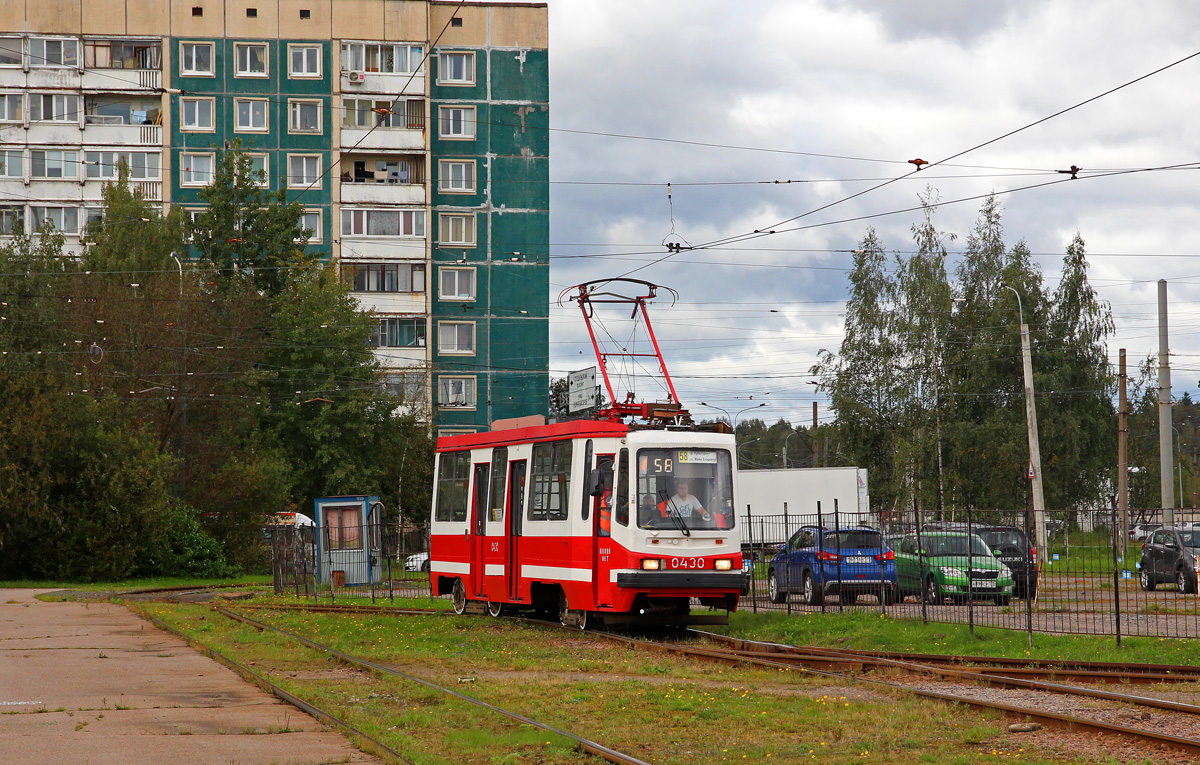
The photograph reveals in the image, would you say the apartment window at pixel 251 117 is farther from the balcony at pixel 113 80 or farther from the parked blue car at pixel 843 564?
the parked blue car at pixel 843 564

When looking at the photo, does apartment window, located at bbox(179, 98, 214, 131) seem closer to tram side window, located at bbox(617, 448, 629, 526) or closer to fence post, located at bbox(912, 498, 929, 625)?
tram side window, located at bbox(617, 448, 629, 526)

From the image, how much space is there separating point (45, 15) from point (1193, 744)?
217ft

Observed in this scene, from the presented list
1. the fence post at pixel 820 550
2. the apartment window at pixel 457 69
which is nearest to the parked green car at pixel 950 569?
the fence post at pixel 820 550

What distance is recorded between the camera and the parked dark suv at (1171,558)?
63.2ft

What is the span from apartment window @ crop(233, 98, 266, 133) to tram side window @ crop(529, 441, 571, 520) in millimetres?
49414

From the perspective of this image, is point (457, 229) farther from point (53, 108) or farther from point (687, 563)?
point (687, 563)

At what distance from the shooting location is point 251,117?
65.7 m

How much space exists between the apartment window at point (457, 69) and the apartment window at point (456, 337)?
1260 cm

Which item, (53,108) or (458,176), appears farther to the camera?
(458,176)

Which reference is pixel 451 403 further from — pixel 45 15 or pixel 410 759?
pixel 410 759

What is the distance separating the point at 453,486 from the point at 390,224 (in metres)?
41.7

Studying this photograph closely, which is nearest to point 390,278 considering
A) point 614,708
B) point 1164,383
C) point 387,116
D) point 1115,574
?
point 387,116

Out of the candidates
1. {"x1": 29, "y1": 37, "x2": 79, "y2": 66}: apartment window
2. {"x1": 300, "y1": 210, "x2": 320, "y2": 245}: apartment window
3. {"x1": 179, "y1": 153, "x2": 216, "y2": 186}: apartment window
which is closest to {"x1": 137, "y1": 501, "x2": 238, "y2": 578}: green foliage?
{"x1": 300, "y1": 210, "x2": 320, "y2": 245}: apartment window

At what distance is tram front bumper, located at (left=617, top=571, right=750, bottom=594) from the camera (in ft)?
61.3
